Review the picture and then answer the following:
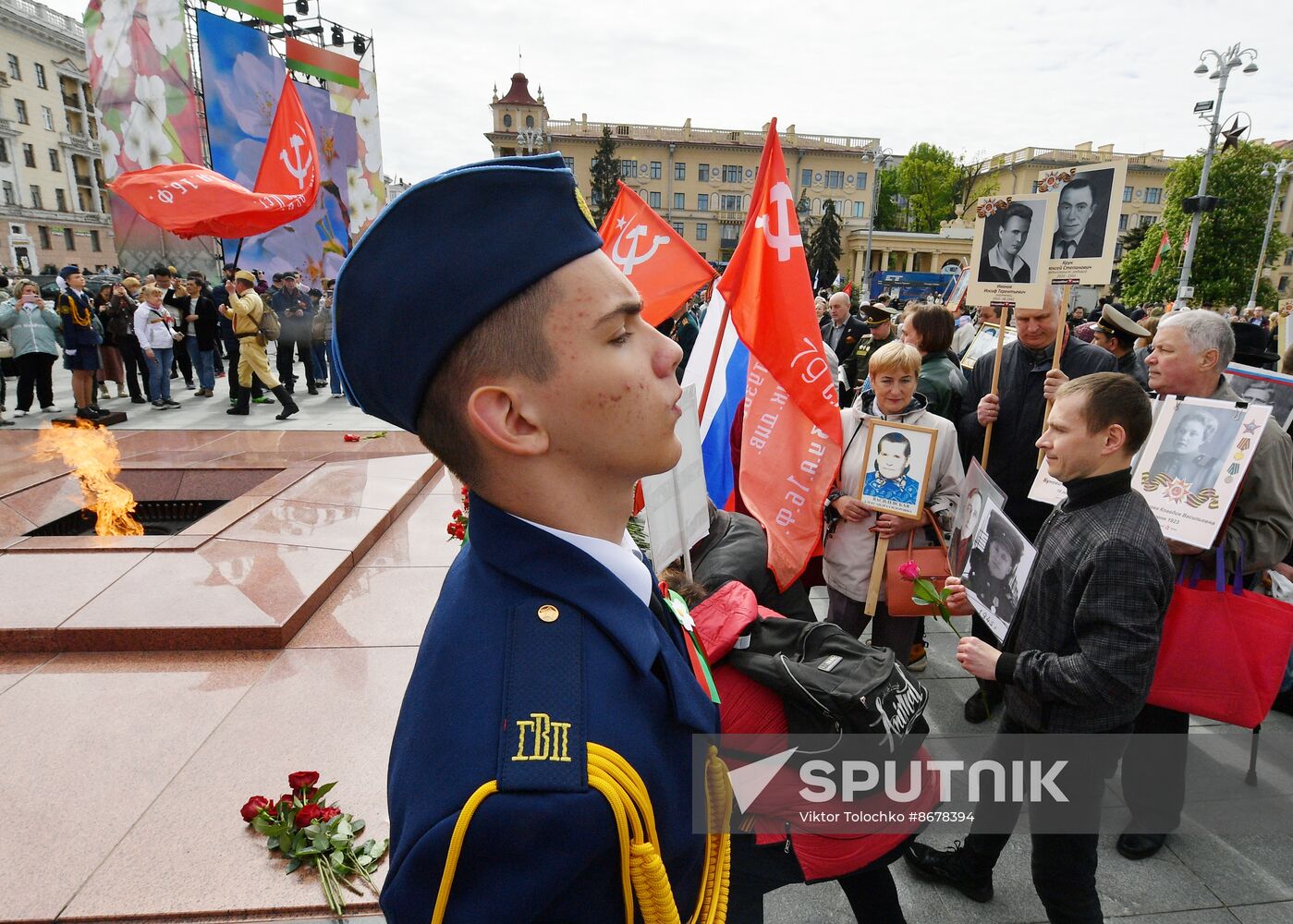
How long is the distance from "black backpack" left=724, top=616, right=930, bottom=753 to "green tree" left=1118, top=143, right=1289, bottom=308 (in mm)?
42053

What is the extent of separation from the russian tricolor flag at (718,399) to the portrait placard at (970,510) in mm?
1269

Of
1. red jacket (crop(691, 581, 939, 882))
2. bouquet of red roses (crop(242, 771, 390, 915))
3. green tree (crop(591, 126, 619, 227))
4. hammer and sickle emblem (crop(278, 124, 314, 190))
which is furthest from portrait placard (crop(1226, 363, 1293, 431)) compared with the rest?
green tree (crop(591, 126, 619, 227))

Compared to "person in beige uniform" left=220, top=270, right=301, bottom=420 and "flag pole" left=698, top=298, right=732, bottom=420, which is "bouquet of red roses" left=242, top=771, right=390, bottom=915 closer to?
"flag pole" left=698, top=298, right=732, bottom=420

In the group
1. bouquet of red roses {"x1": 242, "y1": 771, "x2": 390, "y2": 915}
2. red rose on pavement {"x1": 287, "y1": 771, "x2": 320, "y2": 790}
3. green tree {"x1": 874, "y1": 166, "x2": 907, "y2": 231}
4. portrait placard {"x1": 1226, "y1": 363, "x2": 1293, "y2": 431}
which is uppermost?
green tree {"x1": 874, "y1": 166, "x2": 907, "y2": 231}

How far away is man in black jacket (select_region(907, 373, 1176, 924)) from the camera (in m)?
2.02

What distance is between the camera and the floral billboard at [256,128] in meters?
19.8

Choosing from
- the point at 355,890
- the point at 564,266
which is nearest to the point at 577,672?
the point at 564,266

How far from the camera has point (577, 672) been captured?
2.88ft

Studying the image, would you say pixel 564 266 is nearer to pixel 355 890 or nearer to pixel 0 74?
pixel 355 890

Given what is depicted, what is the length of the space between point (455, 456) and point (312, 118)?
28320 mm

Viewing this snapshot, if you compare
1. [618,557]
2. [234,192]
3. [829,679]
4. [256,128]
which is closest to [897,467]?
[829,679]

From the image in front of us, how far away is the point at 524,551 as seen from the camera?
97 cm

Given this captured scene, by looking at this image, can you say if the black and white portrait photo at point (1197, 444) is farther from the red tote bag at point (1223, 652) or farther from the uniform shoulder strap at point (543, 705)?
the uniform shoulder strap at point (543, 705)

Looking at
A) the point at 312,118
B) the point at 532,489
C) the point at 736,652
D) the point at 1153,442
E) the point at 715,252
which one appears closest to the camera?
the point at 532,489
